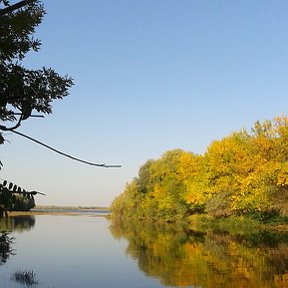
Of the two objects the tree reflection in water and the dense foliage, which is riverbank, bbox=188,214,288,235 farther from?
the tree reflection in water

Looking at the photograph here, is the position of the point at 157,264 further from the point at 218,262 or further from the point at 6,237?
the point at 6,237

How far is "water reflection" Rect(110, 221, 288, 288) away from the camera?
20.4m

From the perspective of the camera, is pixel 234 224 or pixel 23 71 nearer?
pixel 23 71

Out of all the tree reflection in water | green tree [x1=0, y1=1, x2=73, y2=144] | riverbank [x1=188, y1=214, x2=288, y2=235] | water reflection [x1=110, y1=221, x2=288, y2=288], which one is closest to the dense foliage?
riverbank [x1=188, y1=214, x2=288, y2=235]

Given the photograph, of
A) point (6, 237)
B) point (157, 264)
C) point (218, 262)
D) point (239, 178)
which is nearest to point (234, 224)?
point (239, 178)

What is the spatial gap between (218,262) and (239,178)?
92.2 ft

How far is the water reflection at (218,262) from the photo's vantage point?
2041 centimetres

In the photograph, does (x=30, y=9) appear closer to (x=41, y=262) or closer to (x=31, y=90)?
(x=31, y=90)

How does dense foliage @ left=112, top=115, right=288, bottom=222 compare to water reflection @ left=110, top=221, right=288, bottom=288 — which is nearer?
water reflection @ left=110, top=221, right=288, bottom=288

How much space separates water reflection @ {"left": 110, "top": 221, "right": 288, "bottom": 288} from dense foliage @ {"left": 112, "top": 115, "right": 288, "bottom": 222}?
877cm

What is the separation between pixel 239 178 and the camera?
175 ft

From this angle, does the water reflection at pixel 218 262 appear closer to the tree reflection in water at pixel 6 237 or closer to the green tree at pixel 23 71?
the tree reflection in water at pixel 6 237

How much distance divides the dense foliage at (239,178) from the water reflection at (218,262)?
8766 millimetres

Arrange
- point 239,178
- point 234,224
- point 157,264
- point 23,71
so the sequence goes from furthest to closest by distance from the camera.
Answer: point 234,224
point 239,178
point 157,264
point 23,71
